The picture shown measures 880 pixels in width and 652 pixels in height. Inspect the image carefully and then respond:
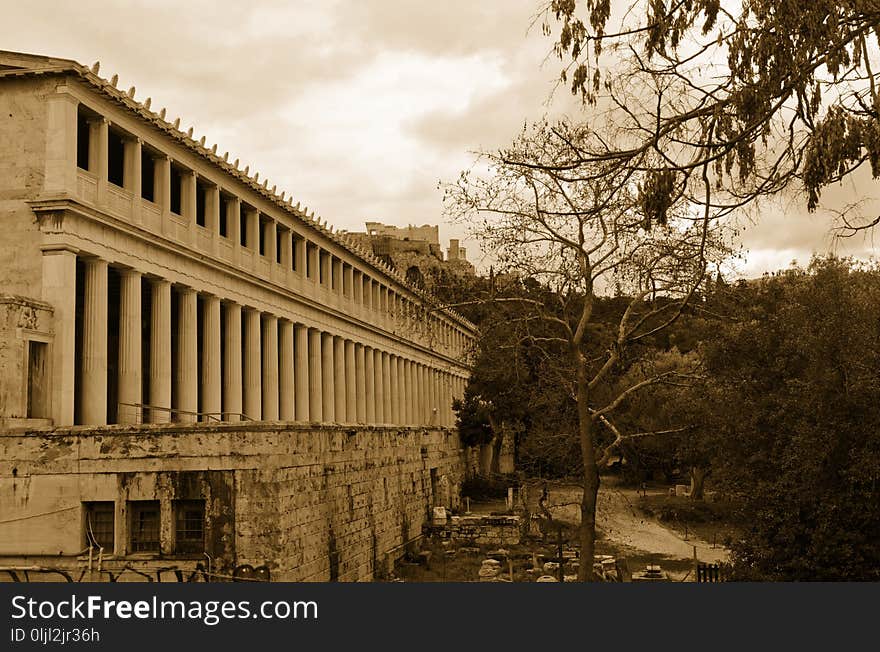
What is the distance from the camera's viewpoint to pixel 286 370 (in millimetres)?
44812

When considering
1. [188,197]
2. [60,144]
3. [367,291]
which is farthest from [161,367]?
[367,291]

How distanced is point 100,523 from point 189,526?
85.1 inches

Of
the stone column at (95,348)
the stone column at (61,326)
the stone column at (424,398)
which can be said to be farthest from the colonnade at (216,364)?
the stone column at (424,398)

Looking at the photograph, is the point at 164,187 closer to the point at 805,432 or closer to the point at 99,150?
the point at 99,150

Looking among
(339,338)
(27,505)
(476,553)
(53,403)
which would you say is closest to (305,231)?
(339,338)

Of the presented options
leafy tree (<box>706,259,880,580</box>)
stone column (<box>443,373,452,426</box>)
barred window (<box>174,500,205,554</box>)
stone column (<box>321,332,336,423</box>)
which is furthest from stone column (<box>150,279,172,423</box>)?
stone column (<box>443,373,452,426</box>)

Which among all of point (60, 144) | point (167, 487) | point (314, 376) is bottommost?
point (167, 487)

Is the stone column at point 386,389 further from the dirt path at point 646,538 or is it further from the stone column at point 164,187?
the stone column at point 164,187

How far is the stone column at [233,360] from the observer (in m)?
38.5

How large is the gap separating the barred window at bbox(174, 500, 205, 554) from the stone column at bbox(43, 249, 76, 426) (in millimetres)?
7013

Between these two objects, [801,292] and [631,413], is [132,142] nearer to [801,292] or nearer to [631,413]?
[801,292]

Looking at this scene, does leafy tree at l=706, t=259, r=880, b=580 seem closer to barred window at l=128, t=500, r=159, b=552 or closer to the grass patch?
barred window at l=128, t=500, r=159, b=552

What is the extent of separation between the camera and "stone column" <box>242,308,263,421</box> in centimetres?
4075

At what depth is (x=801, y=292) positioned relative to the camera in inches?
924
